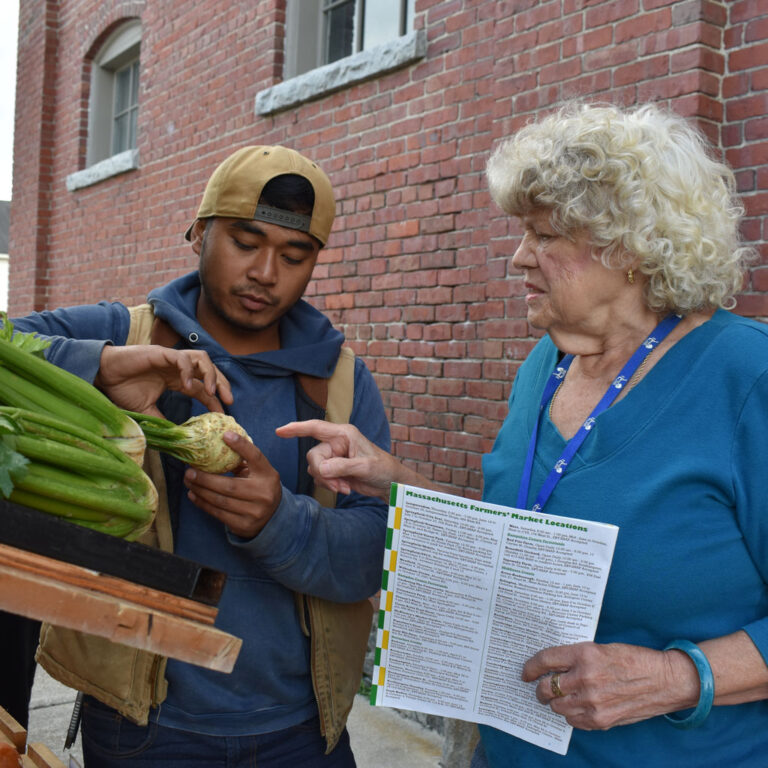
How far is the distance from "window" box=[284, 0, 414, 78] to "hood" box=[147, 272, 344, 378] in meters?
3.65

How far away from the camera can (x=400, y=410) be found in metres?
4.57

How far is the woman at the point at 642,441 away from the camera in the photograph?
1435 mm

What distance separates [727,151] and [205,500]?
2.54 meters

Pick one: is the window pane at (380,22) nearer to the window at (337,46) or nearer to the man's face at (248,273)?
the window at (337,46)

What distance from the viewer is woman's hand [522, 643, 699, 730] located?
1.41m

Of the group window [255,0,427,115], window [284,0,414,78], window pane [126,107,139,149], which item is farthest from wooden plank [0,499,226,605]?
window pane [126,107,139,149]

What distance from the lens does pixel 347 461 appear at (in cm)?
175

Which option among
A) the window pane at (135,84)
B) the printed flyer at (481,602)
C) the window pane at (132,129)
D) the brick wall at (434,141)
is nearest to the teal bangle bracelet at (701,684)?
the printed flyer at (481,602)

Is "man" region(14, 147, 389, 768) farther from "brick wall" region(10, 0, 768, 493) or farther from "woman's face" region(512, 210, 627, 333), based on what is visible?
"brick wall" region(10, 0, 768, 493)

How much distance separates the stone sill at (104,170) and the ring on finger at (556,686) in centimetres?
680

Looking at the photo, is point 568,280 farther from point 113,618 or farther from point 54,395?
point 113,618

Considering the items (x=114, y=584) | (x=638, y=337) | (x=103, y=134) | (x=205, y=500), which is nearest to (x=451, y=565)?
(x=205, y=500)

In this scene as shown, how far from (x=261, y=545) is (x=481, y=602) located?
0.45 meters

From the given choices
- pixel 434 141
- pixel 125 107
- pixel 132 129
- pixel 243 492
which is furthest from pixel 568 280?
pixel 125 107
